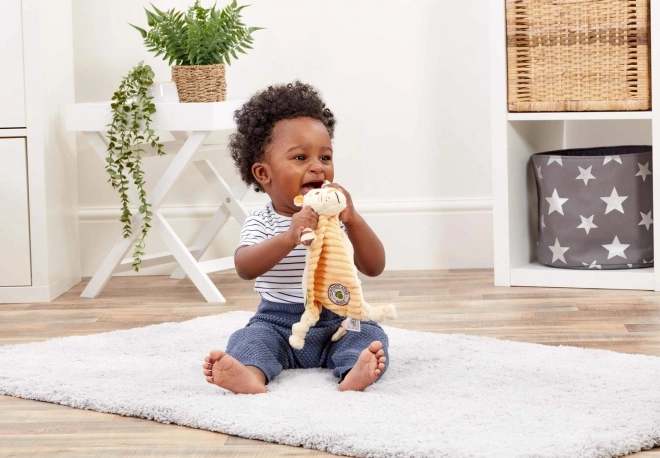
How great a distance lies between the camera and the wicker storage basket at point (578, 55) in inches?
81.6

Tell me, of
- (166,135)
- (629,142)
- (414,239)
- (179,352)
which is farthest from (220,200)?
(629,142)

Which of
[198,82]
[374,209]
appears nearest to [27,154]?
[198,82]

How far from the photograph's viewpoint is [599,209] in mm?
2123

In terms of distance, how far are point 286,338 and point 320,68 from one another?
1.21m

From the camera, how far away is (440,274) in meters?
2.41

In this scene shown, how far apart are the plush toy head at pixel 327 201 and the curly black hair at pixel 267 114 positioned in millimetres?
168

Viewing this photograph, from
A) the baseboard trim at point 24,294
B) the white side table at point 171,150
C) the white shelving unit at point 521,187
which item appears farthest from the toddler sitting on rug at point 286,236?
the baseboard trim at point 24,294

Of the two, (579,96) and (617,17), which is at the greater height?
(617,17)

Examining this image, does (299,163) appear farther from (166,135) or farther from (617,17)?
(166,135)

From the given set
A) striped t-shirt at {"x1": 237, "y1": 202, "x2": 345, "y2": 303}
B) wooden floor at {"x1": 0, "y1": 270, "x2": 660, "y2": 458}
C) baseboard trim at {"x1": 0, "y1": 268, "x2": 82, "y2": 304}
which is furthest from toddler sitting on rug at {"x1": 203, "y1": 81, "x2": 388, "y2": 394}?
baseboard trim at {"x1": 0, "y1": 268, "x2": 82, "y2": 304}

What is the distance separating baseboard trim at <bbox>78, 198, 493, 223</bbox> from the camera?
2.51 metres

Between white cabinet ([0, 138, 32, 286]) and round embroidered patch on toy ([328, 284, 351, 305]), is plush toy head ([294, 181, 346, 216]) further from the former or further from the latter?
white cabinet ([0, 138, 32, 286])

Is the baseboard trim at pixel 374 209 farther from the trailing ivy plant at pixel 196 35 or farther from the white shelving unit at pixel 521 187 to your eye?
the trailing ivy plant at pixel 196 35

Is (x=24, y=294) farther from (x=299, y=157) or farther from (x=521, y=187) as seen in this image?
(x=521, y=187)
